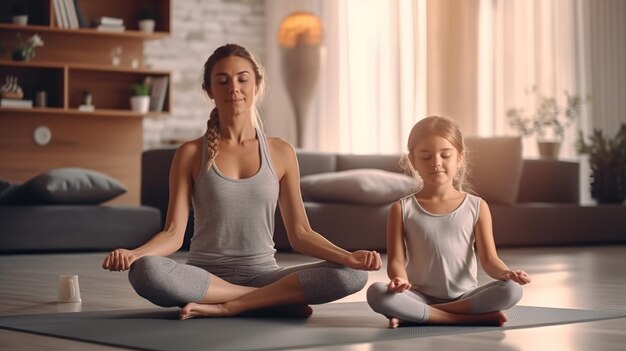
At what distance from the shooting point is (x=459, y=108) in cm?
812

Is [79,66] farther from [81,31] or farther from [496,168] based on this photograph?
[496,168]

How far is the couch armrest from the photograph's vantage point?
274 inches

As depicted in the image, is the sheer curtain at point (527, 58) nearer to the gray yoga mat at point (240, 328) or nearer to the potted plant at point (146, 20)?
the potted plant at point (146, 20)

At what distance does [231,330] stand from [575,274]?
2205mm

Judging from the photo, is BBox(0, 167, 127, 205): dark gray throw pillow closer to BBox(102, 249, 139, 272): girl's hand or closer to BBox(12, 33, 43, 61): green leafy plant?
BBox(12, 33, 43, 61): green leafy plant

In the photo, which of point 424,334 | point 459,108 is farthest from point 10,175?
point 424,334

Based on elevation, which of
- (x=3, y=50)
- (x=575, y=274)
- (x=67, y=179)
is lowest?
(x=575, y=274)

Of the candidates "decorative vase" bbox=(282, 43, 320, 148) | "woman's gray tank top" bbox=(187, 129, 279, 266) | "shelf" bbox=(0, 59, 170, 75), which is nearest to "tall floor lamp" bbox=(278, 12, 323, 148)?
"decorative vase" bbox=(282, 43, 320, 148)

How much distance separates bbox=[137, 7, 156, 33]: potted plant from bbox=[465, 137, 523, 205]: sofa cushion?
247 centimetres

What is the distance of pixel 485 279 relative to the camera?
13.1 feet

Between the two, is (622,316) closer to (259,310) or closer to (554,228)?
(259,310)

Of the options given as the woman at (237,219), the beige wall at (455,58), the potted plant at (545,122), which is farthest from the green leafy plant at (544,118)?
the woman at (237,219)

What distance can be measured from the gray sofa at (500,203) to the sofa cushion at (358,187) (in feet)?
0.09

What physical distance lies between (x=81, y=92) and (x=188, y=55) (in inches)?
56.1
